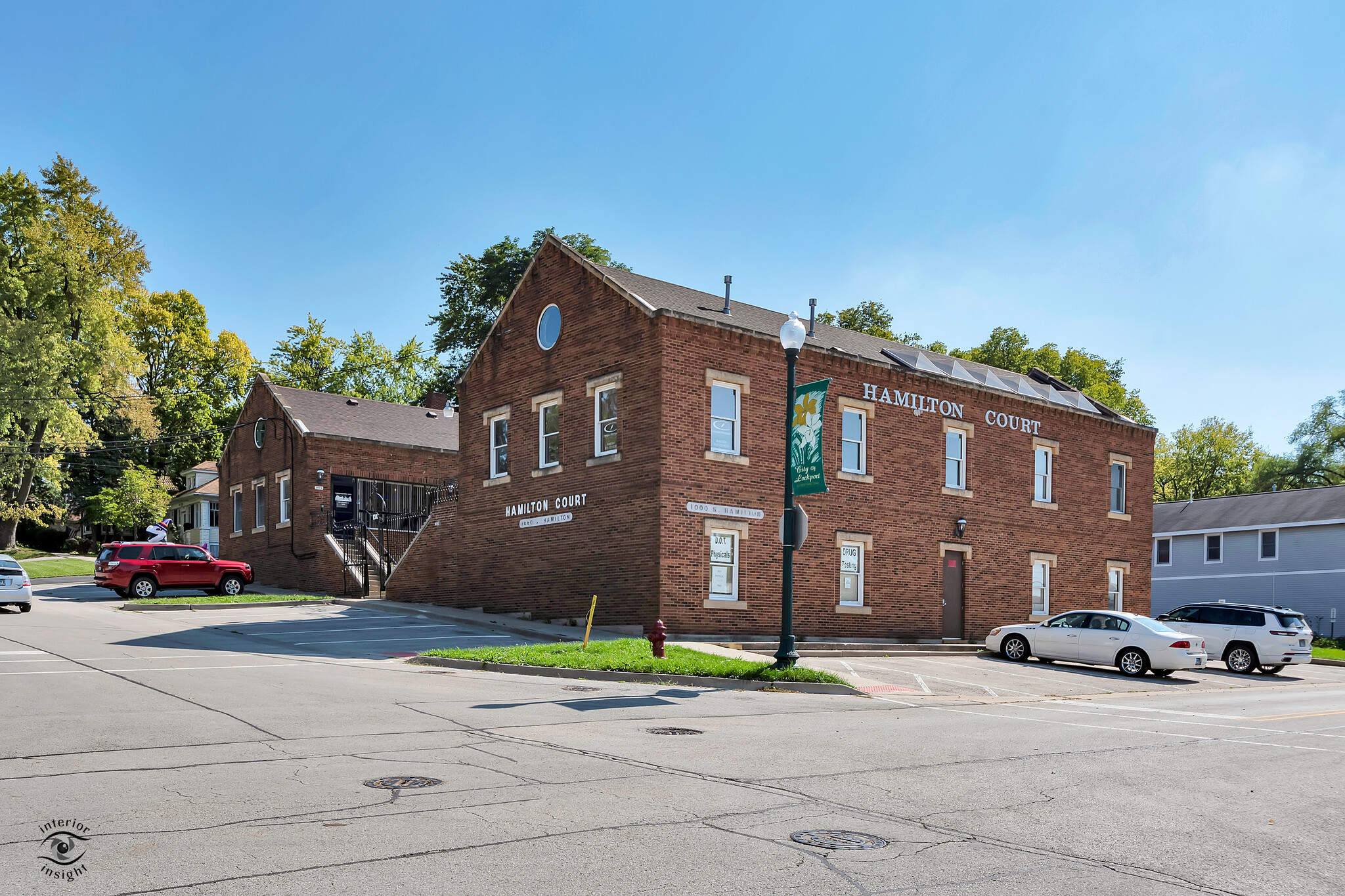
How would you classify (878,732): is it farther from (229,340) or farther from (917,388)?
(229,340)

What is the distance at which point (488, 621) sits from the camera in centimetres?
2555

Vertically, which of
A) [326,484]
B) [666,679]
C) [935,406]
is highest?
[935,406]

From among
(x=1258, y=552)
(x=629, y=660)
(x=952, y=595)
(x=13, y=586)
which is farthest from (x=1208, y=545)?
(x=13, y=586)

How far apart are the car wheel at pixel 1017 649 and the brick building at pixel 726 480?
3.19 meters

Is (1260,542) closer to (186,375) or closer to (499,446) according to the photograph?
(499,446)

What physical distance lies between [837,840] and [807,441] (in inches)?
456

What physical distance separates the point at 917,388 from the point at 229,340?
2192 inches

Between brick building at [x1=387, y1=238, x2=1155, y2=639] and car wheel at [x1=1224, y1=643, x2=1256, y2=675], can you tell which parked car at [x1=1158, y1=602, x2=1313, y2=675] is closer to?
car wheel at [x1=1224, y1=643, x2=1256, y2=675]

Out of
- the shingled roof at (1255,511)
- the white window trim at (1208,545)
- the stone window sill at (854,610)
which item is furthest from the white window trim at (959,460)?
the white window trim at (1208,545)

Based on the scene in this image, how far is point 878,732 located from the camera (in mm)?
11648

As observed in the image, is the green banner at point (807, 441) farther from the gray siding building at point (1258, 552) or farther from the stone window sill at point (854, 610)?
the gray siding building at point (1258, 552)

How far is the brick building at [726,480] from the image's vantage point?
942 inches

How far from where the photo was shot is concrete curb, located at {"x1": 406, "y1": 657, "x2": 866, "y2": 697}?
16.5 meters

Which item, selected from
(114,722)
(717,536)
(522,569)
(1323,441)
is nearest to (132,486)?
(522,569)
